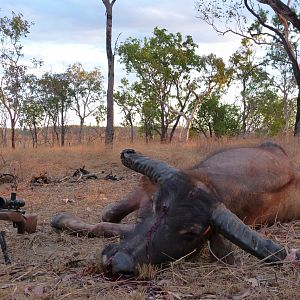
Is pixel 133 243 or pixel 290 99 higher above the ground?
pixel 290 99

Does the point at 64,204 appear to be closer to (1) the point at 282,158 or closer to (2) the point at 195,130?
(1) the point at 282,158

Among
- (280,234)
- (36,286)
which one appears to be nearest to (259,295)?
(36,286)

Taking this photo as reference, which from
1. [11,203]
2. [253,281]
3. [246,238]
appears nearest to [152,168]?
[246,238]

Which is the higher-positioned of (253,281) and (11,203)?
(11,203)

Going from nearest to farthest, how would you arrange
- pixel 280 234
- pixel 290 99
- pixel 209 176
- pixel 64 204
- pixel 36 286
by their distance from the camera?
pixel 36 286
pixel 209 176
pixel 280 234
pixel 64 204
pixel 290 99

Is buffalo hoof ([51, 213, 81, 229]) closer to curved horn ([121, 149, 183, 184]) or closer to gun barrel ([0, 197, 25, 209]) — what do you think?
gun barrel ([0, 197, 25, 209])

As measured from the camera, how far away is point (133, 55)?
36.0 meters

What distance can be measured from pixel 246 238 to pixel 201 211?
34 centimetres

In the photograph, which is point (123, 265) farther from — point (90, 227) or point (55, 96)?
point (55, 96)

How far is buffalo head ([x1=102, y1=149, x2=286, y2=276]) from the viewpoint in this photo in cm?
298

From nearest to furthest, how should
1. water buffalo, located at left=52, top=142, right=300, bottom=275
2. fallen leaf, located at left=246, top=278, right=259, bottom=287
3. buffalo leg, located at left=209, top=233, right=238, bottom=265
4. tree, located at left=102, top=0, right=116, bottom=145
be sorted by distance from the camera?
fallen leaf, located at left=246, top=278, right=259, bottom=287, water buffalo, located at left=52, top=142, right=300, bottom=275, buffalo leg, located at left=209, top=233, right=238, bottom=265, tree, located at left=102, top=0, right=116, bottom=145

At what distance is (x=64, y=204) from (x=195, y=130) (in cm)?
3118

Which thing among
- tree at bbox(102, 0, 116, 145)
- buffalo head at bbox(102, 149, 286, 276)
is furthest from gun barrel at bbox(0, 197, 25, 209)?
tree at bbox(102, 0, 116, 145)

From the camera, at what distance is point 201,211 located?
3.21 metres
